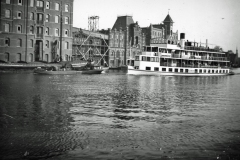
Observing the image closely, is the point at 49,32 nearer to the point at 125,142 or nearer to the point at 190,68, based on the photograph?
the point at 190,68

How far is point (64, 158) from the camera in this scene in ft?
36.7

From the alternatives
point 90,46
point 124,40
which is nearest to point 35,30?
point 90,46

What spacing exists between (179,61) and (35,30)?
120 ft

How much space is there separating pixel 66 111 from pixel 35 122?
369 centimetres

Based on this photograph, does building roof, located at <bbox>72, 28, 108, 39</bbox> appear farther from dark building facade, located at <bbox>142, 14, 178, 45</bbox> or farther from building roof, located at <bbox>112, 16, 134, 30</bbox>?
dark building facade, located at <bbox>142, 14, 178, 45</bbox>

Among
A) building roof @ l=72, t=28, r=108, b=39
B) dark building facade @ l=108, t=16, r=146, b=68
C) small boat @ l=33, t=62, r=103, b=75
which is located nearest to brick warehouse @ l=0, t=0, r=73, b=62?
small boat @ l=33, t=62, r=103, b=75

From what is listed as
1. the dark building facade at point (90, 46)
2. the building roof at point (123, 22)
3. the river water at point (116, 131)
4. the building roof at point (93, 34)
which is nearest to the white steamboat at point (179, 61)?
the dark building facade at point (90, 46)

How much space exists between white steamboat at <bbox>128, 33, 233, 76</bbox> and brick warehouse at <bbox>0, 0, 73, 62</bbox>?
2056 centimetres

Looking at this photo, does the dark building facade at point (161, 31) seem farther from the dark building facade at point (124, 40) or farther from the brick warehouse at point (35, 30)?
the brick warehouse at point (35, 30)

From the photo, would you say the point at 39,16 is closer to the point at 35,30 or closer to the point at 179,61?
the point at 35,30

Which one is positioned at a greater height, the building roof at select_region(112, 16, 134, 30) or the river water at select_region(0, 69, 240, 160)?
the building roof at select_region(112, 16, 134, 30)

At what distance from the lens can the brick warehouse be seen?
73750 millimetres

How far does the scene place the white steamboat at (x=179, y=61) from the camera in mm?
70750

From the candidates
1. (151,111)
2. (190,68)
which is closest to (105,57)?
(190,68)
